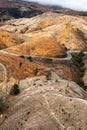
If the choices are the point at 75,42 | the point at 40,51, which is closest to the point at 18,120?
the point at 40,51

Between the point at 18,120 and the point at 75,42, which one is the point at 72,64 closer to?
the point at 75,42

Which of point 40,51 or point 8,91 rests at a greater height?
point 8,91

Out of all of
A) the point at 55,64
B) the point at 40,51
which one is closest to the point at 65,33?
the point at 40,51

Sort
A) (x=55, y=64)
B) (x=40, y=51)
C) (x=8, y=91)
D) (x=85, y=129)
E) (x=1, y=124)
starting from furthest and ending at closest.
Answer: (x=40, y=51) → (x=55, y=64) → (x=8, y=91) → (x=1, y=124) → (x=85, y=129)

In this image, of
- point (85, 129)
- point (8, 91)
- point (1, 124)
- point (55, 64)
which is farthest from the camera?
point (55, 64)

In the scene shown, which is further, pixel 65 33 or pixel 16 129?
pixel 65 33

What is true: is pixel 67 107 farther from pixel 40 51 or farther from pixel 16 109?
pixel 40 51
